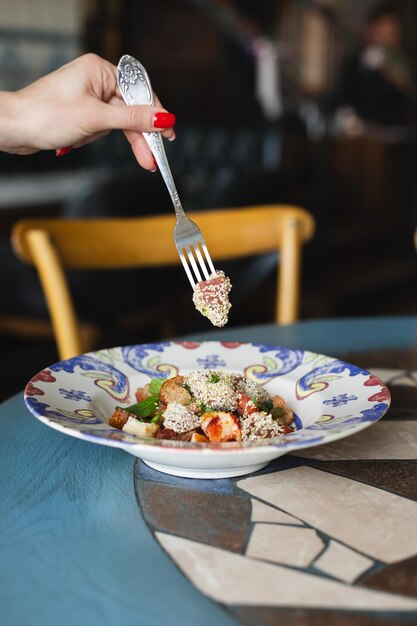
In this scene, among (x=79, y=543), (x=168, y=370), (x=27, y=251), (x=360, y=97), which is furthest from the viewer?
(x=360, y=97)

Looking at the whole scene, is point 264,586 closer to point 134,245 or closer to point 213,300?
point 213,300

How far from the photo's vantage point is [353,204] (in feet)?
20.4

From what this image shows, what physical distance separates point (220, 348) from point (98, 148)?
15.8ft

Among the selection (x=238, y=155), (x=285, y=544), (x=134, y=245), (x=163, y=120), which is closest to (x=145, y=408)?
(x=285, y=544)

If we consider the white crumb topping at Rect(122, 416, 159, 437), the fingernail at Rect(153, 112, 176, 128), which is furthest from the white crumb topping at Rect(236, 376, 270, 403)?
the fingernail at Rect(153, 112, 176, 128)

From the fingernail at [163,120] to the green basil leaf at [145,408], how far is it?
0.37m

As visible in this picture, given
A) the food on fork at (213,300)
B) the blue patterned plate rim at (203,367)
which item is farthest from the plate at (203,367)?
the food on fork at (213,300)

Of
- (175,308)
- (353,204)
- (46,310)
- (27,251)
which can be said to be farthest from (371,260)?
(27,251)

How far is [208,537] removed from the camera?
2.07 ft

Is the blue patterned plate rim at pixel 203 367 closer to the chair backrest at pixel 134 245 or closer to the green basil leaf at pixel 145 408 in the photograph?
the green basil leaf at pixel 145 408

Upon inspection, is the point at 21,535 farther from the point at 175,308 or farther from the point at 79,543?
the point at 175,308

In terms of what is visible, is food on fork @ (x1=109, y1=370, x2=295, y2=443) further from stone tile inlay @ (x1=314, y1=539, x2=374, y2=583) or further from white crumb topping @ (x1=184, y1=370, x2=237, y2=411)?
stone tile inlay @ (x1=314, y1=539, x2=374, y2=583)

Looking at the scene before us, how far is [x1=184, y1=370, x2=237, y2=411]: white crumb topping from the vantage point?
763mm

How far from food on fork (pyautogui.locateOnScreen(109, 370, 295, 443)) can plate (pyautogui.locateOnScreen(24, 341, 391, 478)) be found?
2 cm
